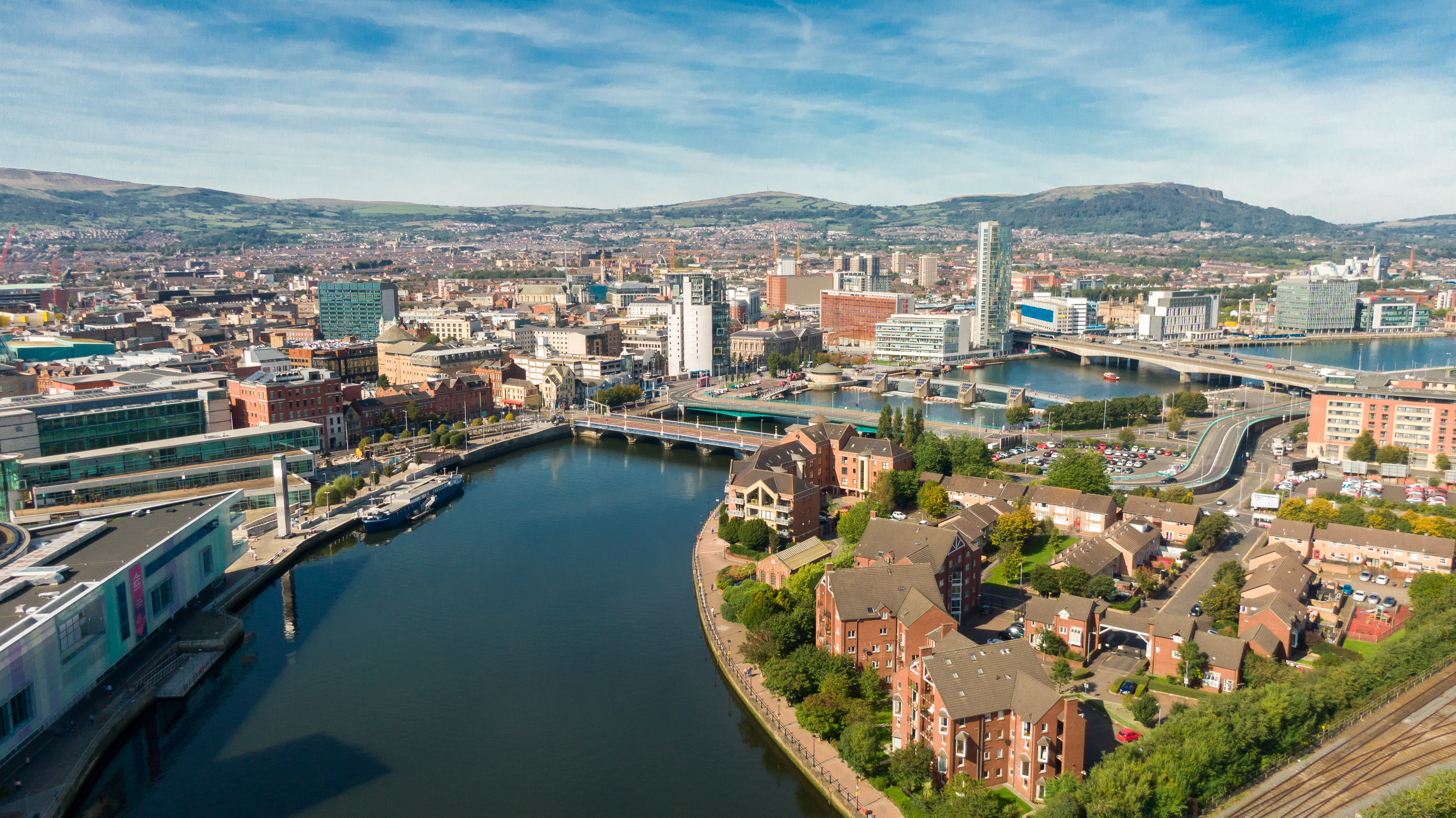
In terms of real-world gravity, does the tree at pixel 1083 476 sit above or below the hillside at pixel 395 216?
below

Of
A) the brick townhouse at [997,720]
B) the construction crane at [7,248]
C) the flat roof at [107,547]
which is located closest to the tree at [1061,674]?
the brick townhouse at [997,720]

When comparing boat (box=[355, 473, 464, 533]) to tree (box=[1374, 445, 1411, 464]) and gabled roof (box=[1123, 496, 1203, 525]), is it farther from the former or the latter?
tree (box=[1374, 445, 1411, 464])

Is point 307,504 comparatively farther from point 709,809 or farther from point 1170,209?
point 1170,209

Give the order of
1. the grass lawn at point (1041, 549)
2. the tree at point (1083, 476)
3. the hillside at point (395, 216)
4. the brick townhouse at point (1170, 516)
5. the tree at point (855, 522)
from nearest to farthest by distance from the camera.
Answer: the grass lawn at point (1041, 549) < the tree at point (855, 522) < the brick townhouse at point (1170, 516) < the tree at point (1083, 476) < the hillside at point (395, 216)

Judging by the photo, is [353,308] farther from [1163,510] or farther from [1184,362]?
[1163,510]

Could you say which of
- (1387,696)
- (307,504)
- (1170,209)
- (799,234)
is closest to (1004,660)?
(1387,696)

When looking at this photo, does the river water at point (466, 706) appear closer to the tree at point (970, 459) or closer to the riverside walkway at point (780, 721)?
the riverside walkway at point (780, 721)
